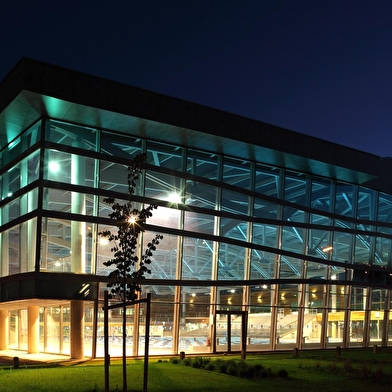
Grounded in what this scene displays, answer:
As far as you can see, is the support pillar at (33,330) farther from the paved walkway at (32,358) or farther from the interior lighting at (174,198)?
the interior lighting at (174,198)

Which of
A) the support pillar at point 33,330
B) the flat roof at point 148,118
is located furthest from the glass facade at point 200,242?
the flat roof at point 148,118

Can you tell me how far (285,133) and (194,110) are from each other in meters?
6.59

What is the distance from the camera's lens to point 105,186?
29.7m

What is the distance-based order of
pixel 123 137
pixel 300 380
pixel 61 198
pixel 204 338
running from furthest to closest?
pixel 204 338 < pixel 123 137 < pixel 61 198 < pixel 300 380

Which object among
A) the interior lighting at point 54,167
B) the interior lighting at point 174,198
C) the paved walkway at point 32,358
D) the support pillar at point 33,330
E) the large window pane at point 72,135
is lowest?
the paved walkway at point 32,358

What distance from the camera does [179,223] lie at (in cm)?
3169

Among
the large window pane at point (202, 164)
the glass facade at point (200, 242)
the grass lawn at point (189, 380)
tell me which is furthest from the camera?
the large window pane at point (202, 164)

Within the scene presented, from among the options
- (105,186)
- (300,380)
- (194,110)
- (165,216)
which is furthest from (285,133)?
(300,380)

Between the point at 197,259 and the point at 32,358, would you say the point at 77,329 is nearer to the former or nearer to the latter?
the point at 32,358

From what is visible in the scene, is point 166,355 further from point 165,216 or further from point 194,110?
point 194,110

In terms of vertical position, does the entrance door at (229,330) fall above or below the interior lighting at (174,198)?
below

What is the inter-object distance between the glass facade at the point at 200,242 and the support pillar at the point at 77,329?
0.50 meters

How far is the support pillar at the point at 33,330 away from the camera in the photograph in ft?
102

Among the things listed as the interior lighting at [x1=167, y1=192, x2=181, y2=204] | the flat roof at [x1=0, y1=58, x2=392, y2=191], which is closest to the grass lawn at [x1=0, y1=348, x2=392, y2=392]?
the interior lighting at [x1=167, y1=192, x2=181, y2=204]
